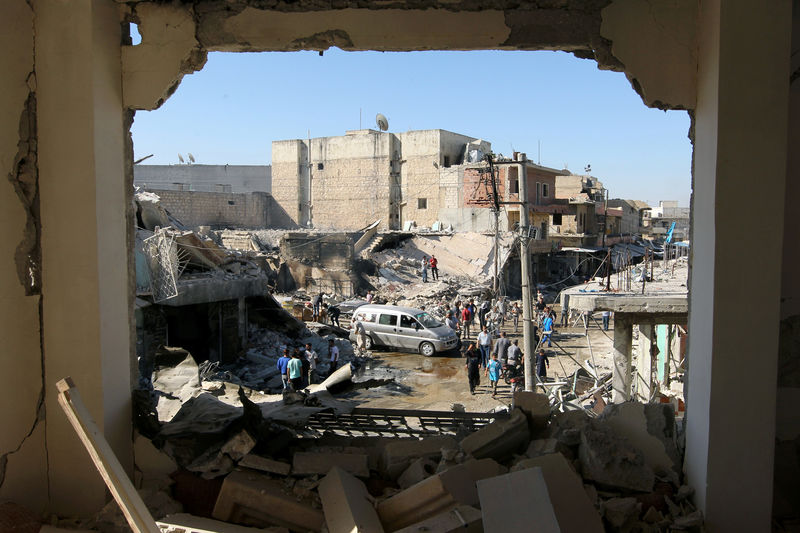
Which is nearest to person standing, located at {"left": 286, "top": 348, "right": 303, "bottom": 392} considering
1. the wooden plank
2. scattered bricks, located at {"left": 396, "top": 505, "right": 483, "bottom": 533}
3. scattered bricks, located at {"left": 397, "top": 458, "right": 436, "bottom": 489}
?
scattered bricks, located at {"left": 397, "top": 458, "right": 436, "bottom": 489}

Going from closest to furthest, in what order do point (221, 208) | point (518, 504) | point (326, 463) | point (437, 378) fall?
1. point (518, 504)
2. point (326, 463)
3. point (437, 378)
4. point (221, 208)

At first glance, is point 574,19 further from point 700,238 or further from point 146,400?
point 146,400

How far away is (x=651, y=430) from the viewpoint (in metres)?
3.43

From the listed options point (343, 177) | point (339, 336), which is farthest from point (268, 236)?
point (339, 336)

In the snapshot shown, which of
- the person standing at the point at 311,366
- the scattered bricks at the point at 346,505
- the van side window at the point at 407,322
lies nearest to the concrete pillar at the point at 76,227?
the scattered bricks at the point at 346,505

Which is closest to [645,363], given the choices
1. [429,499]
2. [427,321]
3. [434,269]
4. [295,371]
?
[295,371]

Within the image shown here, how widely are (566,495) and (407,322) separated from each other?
13.8m

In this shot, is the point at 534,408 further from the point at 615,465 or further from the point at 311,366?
the point at 311,366

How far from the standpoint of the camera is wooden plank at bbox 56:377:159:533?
247 cm

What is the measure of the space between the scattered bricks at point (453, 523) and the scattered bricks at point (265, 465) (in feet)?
3.00

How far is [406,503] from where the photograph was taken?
9.70 ft

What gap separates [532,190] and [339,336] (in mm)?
23668

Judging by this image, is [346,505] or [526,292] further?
[526,292]

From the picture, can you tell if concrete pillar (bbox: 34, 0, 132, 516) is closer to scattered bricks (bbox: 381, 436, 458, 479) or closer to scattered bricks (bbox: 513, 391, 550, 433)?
scattered bricks (bbox: 381, 436, 458, 479)
